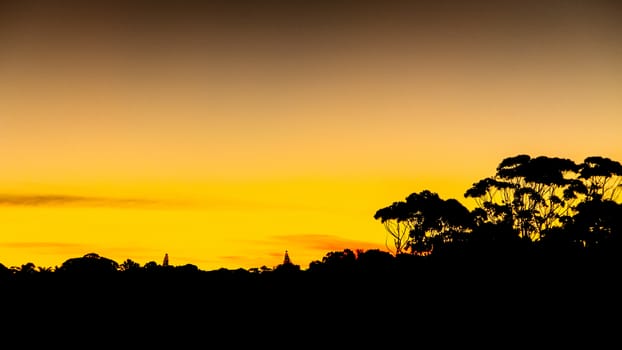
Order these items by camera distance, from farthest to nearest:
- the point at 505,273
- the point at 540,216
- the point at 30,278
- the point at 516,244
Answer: the point at 540,216 < the point at 516,244 < the point at 30,278 < the point at 505,273

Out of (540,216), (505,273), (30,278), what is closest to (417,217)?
(540,216)

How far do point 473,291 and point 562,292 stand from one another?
15.0 feet

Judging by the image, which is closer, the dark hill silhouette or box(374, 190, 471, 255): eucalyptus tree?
the dark hill silhouette

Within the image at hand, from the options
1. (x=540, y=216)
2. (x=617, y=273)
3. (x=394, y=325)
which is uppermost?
(x=540, y=216)

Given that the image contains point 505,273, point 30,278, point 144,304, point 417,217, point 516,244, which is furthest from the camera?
point 417,217

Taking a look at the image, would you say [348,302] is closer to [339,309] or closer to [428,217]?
[339,309]

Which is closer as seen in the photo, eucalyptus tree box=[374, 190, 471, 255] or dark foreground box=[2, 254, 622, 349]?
dark foreground box=[2, 254, 622, 349]

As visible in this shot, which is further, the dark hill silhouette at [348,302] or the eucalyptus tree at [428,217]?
the eucalyptus tree at [428,217]

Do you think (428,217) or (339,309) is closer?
(339,309)

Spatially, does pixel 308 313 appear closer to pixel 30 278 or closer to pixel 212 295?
pixel 212 295

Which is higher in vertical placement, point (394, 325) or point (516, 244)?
point (516, 244)

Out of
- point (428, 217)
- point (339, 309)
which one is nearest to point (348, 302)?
point (339, 309)

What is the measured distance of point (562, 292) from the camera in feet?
110

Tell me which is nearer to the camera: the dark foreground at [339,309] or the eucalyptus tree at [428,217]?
the dark foreground at [339,309]
